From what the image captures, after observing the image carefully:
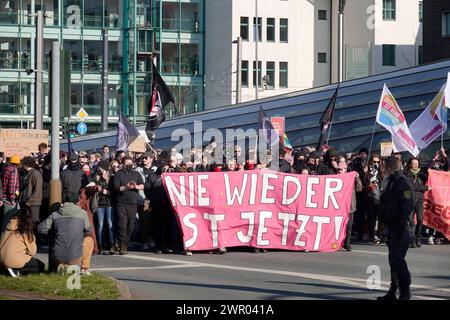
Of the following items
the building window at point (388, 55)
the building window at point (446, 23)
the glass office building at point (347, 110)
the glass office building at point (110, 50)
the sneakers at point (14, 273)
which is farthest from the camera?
the building window at point (388, 55)

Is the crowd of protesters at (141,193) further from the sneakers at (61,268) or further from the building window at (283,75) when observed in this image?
the building window at (283,75)

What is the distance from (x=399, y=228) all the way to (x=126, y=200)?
8047mm

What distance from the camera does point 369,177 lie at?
23.0 metres

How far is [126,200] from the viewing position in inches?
814

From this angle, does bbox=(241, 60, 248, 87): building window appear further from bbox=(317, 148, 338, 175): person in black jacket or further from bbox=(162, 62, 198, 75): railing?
bbox=(317, 148, 338, 175): person in black jacket

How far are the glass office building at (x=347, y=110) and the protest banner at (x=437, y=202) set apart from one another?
667 centimetres

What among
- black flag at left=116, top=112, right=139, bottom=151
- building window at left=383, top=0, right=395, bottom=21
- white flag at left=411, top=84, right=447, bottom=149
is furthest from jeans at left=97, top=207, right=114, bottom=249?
building window at left=383, top=0, right=395, bottom=21

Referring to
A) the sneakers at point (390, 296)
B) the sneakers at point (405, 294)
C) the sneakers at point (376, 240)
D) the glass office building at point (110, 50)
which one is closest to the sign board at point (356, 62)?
the glass office building at point (110, 50)

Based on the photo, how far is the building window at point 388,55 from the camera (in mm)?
80188

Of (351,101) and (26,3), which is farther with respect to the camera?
(26,3)

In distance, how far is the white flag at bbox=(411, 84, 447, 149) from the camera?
24.4 metres
